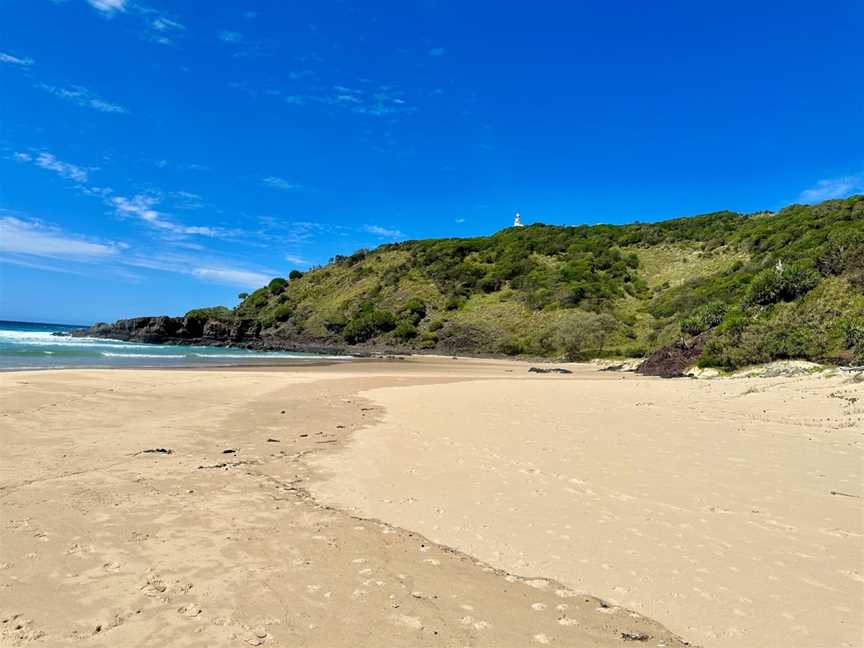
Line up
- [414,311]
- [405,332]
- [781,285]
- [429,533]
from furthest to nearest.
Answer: [414,311] → [405,332] → [781,285] → [429,533]

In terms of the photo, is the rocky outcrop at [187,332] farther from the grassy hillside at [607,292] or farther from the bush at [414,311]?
the bush at [414,311]

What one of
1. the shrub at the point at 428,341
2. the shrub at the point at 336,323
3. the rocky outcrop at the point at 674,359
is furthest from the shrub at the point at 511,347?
the rocky outcrop at the point at 674,359

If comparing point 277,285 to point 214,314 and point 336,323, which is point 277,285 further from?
point 336,323

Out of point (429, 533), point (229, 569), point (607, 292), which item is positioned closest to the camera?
point (229, 569)

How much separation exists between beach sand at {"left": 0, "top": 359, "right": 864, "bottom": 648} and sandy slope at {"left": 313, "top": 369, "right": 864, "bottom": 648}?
3cm

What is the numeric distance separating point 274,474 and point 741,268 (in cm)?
5043

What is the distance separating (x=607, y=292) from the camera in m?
56.3

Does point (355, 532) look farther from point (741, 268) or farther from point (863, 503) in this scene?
point (741, 268)

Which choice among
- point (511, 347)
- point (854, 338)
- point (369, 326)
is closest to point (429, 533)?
point (854, 338)

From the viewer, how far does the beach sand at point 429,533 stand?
349cm

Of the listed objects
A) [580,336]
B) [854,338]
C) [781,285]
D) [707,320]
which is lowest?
[854,338]

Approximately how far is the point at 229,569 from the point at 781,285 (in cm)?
2578

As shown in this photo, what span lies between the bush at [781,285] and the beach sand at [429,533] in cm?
1443

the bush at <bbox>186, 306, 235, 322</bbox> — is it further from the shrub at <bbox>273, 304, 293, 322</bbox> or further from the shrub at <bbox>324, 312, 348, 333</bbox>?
the shrub at <bbox>324, 312, 348, 333</bbox>
